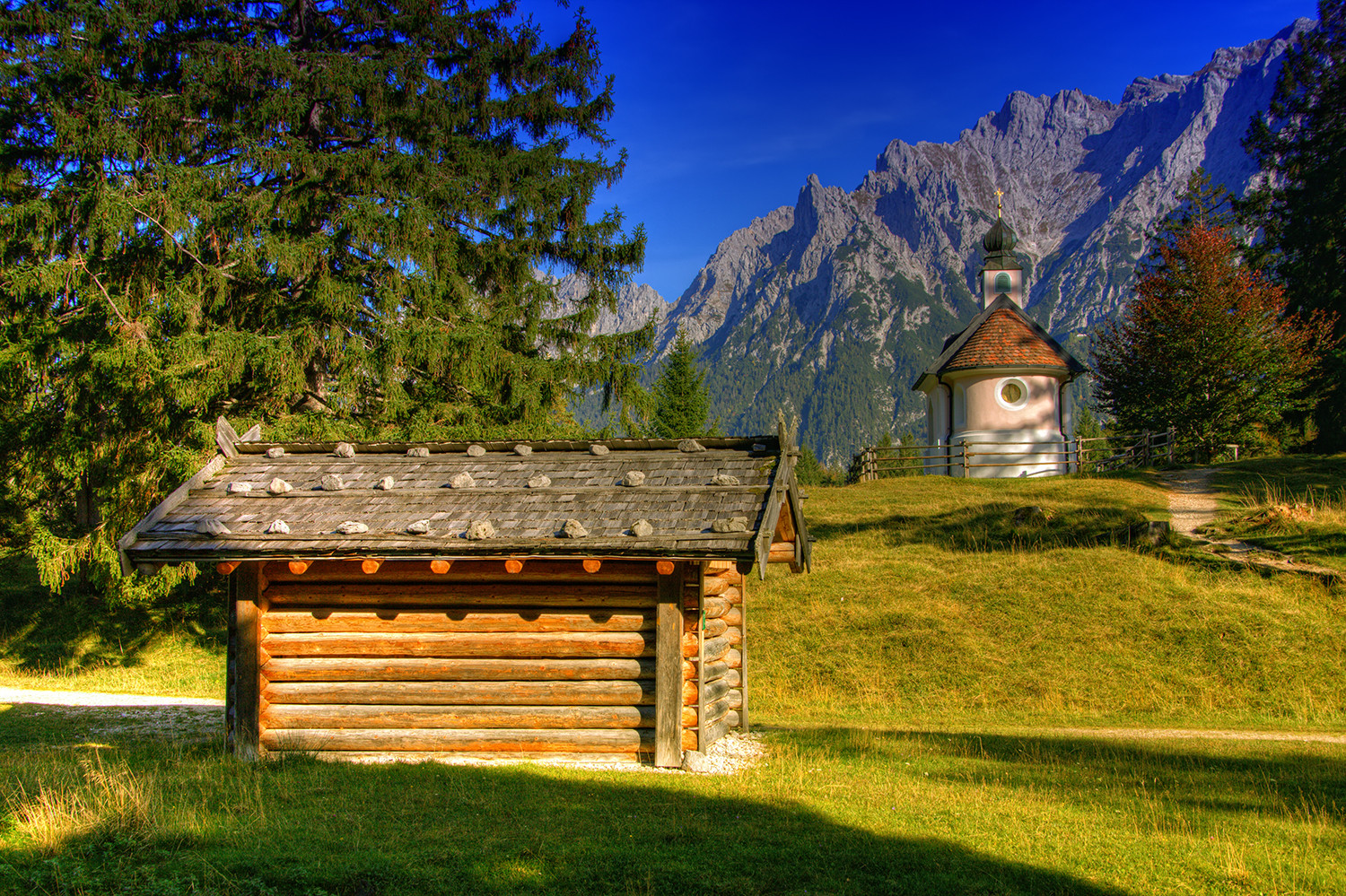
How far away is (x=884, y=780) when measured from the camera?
853 centimetres

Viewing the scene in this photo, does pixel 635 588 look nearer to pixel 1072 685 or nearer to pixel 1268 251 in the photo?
pixel 1072 685

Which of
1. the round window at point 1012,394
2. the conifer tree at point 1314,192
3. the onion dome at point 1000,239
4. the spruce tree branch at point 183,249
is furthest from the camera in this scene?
the onion dome at point 1000,239

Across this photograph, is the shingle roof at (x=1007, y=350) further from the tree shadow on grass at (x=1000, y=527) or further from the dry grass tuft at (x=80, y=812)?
the dry grass tuft at (x=80, y=812)

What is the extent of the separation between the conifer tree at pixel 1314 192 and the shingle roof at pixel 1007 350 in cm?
918

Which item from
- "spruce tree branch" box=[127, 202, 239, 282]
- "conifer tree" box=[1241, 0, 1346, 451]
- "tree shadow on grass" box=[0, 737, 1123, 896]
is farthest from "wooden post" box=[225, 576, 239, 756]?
"conifer tree" box=[1241, 0, 1346, 451]

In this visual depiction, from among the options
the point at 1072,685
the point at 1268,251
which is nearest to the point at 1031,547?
the point at 1072,685

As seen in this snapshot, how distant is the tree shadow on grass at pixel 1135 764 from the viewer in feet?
26.6

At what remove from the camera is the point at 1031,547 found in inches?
820

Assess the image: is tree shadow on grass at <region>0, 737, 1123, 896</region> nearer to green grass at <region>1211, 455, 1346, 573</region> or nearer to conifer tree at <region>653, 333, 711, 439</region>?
green grass at <region>1211, 455, 1346, 573</region>

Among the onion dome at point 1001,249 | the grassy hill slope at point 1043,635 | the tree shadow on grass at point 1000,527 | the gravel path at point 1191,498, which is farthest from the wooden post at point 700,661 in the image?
the onion dome at point 1001,249

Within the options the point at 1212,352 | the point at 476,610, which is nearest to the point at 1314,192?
the point at 1212,352

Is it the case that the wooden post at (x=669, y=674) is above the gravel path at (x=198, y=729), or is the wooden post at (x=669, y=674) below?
above

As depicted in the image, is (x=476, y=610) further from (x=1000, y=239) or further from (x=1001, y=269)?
(x=1000, y=239)

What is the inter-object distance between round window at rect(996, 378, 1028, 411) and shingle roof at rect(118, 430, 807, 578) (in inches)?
986
